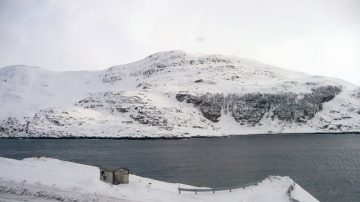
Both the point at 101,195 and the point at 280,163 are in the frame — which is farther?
the point at 280,163

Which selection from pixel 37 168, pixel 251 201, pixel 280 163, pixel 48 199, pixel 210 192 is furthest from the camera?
pixel 280 163

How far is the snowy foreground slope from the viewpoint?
121ft

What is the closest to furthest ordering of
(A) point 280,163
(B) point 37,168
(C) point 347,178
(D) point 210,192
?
(D) point 210,192
(B) point 37,168
(C) point 347,178
(A) point 280,163

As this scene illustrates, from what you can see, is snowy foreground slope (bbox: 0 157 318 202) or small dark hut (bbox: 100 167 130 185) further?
small dark hut (bbox: 100 167 130 185)

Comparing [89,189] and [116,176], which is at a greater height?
[116,176]

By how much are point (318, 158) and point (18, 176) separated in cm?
8827

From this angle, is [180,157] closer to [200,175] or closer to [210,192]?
[200,175]

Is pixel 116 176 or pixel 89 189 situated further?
pixel 116 176

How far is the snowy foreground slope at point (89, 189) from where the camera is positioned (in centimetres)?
3703

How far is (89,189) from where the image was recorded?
39.2 m

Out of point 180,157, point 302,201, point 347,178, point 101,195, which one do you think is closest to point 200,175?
point 347,178

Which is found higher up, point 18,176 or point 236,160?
point 18,176

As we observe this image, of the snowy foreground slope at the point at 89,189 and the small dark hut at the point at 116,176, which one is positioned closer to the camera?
the snowy foreground slope at the point at 89,189

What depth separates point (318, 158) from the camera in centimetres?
11556
